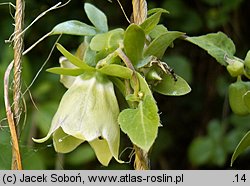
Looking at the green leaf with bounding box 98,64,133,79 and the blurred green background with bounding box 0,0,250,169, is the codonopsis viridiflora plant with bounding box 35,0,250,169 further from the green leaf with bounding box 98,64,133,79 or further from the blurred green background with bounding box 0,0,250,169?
the blurred green background with bounding box 0,0,250,169

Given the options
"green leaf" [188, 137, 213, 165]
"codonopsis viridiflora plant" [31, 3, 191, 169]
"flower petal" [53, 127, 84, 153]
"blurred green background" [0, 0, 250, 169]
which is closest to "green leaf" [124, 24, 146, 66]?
"codonopsis viridiflora plant" [31, 3, 191, 169]

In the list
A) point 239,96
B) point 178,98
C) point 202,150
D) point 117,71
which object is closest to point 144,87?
point 117,71

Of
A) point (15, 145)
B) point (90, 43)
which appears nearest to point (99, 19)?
point (90, 43)

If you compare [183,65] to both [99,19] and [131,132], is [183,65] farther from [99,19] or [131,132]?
[131,132]

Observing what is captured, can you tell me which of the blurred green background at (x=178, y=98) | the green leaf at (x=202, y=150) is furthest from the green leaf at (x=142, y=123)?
the green leaf at (x=202, y=150)

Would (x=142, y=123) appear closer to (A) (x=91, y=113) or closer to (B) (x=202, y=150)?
(A) (x=91, y=113)
